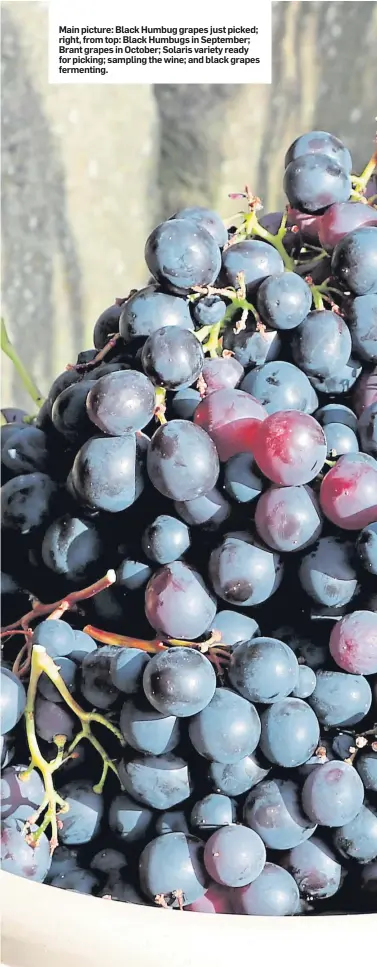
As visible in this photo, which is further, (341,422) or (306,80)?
(306,80)

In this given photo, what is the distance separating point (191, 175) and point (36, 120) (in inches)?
10.6

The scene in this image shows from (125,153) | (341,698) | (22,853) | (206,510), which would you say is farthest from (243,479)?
(125,153)

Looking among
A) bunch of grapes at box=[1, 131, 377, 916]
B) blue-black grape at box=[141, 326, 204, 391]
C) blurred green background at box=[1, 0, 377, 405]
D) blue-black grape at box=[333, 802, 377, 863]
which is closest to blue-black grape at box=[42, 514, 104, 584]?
bunch of grapes at box=[1, 131, 377, 916]

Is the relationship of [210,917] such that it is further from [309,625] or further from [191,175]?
[191,175]

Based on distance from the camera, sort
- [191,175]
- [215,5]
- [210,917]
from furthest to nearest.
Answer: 1. [191,175]
2. [215,5]
3. [210,917]

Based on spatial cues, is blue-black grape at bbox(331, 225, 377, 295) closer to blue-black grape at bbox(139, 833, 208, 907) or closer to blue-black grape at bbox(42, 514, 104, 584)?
blue-black grape at bbox(42, 514, 104, 584)

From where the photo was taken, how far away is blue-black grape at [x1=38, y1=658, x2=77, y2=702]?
49 cm

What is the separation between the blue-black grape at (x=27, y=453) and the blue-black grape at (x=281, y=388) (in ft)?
0.54

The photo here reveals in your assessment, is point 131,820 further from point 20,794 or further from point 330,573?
point 330,573

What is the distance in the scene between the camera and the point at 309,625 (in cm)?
50

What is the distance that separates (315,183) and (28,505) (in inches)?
11.4

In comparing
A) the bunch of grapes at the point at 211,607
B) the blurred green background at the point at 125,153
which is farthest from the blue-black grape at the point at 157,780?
the blurred green background at the point at 125,153

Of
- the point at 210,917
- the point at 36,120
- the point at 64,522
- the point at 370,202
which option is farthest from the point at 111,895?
the point at 36,120

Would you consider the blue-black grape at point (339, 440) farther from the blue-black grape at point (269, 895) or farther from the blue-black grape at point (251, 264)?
the blue-black grape at point (269, 895)
